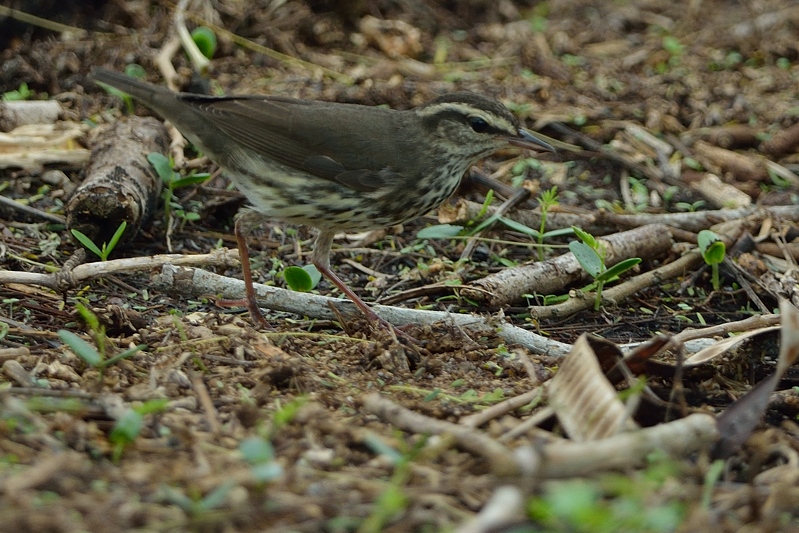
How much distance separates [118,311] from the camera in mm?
4664

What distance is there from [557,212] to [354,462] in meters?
3.82

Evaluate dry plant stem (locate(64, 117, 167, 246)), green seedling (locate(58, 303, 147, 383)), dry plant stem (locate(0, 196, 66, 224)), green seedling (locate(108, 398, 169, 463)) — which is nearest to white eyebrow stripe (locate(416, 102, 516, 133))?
dry plant stem (locate(64, 117, 167, 246))

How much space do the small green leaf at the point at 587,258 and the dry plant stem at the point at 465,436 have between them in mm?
2080

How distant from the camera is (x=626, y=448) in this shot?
3.02 metres

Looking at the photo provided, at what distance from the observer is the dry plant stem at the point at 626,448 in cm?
289

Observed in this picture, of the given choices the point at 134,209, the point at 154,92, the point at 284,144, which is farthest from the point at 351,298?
the point at 154,92

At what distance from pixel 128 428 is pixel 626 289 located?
356 centimetres

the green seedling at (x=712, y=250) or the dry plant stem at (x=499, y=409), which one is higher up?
the green seedling at (x=712, y=250)

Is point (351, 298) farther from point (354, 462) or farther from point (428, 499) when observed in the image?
point (428, 499)

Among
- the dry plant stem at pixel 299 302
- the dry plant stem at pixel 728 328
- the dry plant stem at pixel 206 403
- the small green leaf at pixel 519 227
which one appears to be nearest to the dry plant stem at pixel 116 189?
the dry plant stem at pixel 299 302

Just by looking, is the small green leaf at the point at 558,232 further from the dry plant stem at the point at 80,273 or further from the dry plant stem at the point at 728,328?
the dry plant stem at the point at 80,273

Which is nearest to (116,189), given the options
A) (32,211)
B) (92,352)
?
(32,211)

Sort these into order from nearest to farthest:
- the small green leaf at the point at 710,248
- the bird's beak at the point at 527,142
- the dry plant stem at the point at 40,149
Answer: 1. the small green leaf at the point at 710,248
2. the bird's beak at the point at 527,142
3. the dry plant stem at the point at 40,149

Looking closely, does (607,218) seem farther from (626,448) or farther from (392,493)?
(392,493)
